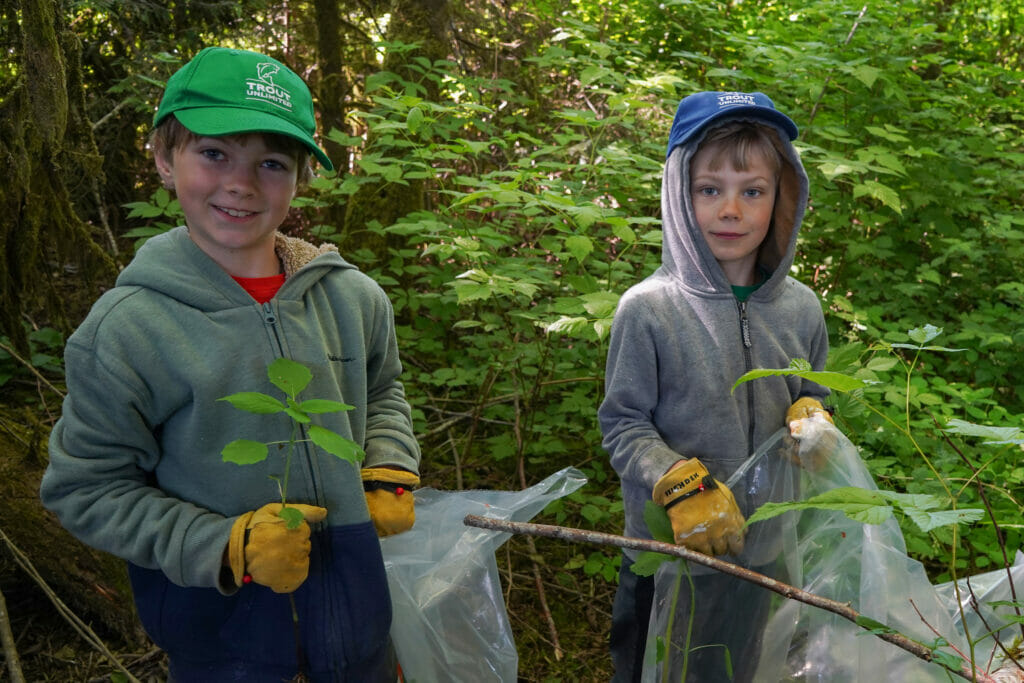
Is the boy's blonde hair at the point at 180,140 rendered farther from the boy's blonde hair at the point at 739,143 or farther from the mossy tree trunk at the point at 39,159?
the mossy tree trunk at the point at 39,159

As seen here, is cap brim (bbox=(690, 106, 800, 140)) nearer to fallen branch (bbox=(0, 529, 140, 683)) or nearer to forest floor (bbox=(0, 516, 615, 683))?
forest floor (bbox=(0, 516, 615, 683))

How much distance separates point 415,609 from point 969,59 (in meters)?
6.05

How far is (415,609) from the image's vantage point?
1.60m

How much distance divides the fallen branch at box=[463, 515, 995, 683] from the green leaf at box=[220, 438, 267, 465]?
495 millimetres

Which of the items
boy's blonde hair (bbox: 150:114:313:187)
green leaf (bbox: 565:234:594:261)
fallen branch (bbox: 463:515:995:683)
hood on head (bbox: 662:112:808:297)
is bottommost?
fallen branch (bbox: 463:515:995:683)

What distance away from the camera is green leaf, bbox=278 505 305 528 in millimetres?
1188

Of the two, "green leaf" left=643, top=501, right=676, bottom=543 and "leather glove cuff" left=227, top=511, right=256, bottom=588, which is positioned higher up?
"leather glove cuff" left=227, top=511, right=256, bottom=588

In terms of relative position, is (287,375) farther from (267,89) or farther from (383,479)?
(267,89)

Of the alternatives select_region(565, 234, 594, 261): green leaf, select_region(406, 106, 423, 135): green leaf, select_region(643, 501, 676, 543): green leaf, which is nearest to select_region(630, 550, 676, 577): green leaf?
select_region(643, 501, 676, 543): green leaf

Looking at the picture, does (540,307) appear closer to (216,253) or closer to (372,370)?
(372,370)

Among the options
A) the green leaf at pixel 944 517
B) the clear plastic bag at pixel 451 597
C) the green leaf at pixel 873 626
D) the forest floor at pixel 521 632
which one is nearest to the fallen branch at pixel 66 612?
the forest floor at pixel 521 632

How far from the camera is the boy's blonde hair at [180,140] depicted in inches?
53.6

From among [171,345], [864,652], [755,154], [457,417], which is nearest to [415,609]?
[171,345]

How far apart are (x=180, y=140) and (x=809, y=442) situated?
4.81 feet
